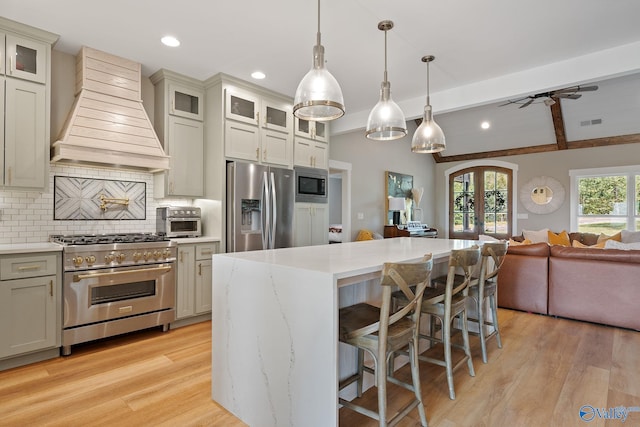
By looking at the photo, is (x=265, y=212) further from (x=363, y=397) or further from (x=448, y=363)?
(x=448, y=363)

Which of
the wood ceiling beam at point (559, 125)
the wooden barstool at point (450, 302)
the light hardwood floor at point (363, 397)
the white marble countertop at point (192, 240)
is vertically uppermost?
the wood ceiling beam at point (559, 125)

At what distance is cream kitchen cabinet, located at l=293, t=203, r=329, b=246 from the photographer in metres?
4.51

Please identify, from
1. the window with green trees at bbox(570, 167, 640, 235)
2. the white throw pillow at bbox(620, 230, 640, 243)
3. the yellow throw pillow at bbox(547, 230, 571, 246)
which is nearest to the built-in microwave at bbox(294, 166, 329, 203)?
the yellow throw pillow at bbox(547, 230, 571, 246)

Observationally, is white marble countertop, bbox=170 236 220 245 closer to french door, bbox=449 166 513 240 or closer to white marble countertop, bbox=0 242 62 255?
white marble countertop, bbox=0 242 62 255

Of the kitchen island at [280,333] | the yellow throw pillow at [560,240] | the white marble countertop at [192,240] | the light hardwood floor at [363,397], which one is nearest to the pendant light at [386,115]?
the kitchen island at [280,333]

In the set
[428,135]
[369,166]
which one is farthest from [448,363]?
[369,166]

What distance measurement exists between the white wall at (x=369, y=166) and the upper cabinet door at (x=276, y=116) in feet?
5.28

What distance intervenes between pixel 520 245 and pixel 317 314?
3546 millimetres

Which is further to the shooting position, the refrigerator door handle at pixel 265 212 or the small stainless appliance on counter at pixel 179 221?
the refrigerator door handle at pixel 265 212

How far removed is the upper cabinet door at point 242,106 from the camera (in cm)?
387

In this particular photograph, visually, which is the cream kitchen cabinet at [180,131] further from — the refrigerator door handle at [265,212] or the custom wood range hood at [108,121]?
the refrigerator door handle at [265,212]

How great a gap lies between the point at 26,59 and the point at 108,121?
72cm

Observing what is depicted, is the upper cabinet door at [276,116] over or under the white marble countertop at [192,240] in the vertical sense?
over

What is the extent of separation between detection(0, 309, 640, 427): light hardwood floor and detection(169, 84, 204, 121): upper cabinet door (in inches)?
93.8
